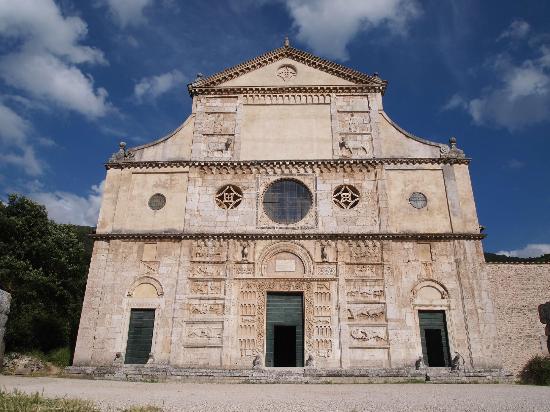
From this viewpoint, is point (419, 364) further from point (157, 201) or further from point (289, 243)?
point (157, 201)

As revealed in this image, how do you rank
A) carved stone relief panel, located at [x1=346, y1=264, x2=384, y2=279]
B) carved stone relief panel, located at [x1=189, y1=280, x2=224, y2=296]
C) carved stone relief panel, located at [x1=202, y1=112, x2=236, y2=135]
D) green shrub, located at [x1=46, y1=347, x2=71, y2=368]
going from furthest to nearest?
carved stone relief panel, located at [x1=202, y1=112, x2=236, y2=135] < green shrub, located at [x1=46, y1=347, x2=71, y2=368] < carved stone relief panel, located at [x1=346, y1=264, x2=384, y2=279] < carved stone relief panel, located at [x1=189, y1=280, x2=224, y2=296]

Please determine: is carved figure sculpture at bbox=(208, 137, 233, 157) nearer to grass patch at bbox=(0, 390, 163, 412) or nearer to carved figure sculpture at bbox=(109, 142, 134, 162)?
carved figure sculpture at bbox=(109, 142, 134, 162)

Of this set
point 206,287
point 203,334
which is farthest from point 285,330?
point 206,287

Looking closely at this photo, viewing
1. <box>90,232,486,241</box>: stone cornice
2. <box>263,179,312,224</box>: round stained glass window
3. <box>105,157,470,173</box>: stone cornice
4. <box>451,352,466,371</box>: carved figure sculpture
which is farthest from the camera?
<box>105,157,470,173</box>: stone cornice

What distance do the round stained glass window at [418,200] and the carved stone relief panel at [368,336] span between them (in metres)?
5.75

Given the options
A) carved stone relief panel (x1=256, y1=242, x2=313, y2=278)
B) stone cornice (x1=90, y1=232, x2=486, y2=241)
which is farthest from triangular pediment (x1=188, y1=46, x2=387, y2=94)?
carved stone relief panel (x1=256, y1=242, x2=313, y2=278)

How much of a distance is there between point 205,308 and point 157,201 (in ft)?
18.3

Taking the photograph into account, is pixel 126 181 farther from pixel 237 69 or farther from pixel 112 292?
pixel 237 69

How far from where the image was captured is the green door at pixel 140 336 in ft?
59.3

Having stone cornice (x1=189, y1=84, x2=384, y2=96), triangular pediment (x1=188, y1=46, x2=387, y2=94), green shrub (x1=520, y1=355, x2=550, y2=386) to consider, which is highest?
triangular pediment (x1=188, y1=46, x2=387, y2=94)

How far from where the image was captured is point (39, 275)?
25000 mm

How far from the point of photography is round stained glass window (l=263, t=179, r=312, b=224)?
20.4 meters

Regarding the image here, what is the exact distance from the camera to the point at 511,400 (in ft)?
33.0

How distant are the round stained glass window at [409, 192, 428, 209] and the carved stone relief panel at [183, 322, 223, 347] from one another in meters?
9.96
